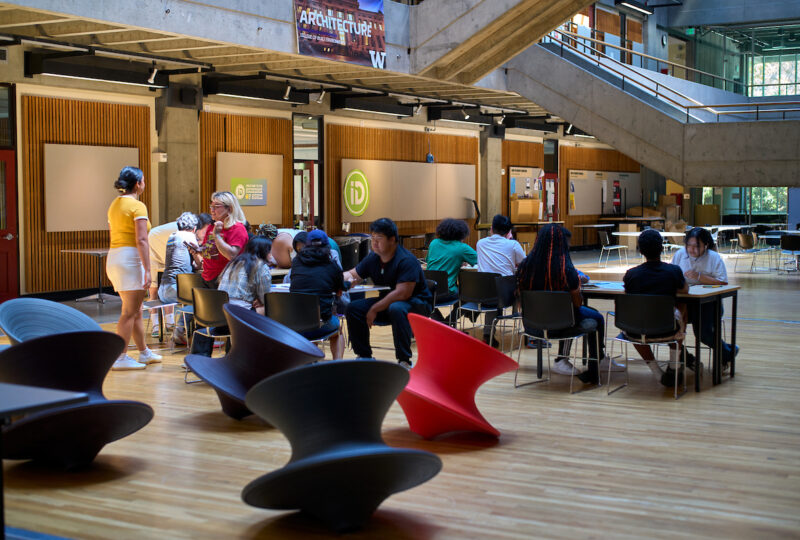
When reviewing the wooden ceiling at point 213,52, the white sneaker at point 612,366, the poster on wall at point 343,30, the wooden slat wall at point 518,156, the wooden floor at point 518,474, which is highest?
the poster on wall at point 343,30

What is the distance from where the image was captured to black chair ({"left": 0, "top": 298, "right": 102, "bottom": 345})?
16.4ft

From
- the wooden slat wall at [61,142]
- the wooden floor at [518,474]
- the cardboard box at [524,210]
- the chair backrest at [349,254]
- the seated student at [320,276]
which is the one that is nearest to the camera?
the wooden floor at [518,474]

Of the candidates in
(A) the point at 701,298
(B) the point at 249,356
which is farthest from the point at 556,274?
(B) the point at 249,356

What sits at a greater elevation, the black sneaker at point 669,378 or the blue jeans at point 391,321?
the blue jeans at point 391,321

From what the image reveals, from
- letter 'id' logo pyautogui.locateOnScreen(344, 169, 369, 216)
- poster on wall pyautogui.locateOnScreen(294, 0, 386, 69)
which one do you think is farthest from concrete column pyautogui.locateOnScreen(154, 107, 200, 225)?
letter 'id' logo pyautogui.locateOnScreen(344, 169, 369, 216)

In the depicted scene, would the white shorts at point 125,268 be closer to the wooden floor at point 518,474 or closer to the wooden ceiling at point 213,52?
the wooden floor at point 518,474

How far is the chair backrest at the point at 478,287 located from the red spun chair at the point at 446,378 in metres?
3.31

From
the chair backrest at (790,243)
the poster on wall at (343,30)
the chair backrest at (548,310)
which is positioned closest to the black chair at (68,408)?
the chair backrest at (548,310)

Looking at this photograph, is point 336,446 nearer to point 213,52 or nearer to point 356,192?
point 213,52

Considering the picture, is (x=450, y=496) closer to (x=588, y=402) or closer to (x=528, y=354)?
(x=588, y=402)

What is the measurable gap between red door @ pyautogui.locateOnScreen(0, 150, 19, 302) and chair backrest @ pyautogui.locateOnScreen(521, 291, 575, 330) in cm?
832

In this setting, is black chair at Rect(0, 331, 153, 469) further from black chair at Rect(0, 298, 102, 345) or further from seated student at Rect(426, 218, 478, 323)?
seated student at Rect(426, 218, 478, 323)

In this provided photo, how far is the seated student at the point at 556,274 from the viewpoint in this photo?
7.23 m

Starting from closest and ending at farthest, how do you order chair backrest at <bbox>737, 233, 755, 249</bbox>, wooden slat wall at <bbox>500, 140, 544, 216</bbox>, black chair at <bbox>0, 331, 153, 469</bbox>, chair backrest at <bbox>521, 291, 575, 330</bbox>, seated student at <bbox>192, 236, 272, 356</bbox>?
black chair at <bbox>0, 331, 153, 469</bbox> < chair backrest at <bbox>521, 291, 575, 330</bbox> < seated student at <bbox>192, 236, 272, 356</bbox> < chair backrest at <bbox>737, 233, 755, 249</bbox> < wooden slat wall at <bbox>500, 140, 544, 216</bbox>
